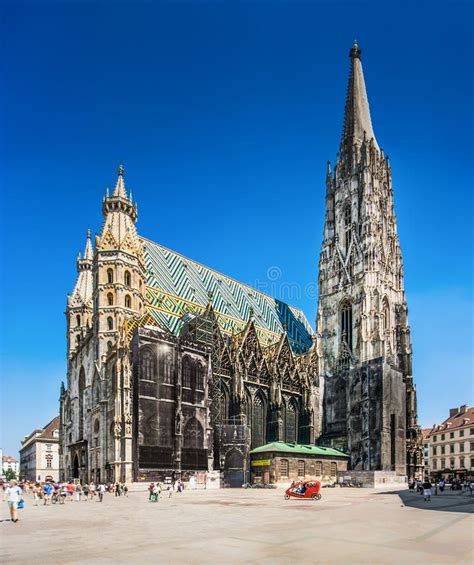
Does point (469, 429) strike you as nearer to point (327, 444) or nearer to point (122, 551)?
point (327, 444)

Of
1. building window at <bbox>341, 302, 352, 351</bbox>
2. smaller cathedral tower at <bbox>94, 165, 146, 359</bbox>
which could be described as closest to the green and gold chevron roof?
smaller cathedral tower at <bbox>94, 165, 146, 359</bbox>

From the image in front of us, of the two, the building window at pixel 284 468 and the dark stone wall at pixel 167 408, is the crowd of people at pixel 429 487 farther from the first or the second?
the dark stone wall at pixel 167 408

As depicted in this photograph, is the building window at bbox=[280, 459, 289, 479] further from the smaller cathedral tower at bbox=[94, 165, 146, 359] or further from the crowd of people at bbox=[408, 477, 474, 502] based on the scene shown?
the smaller cathedral tower at bbox=[94, 165, 146, 359]

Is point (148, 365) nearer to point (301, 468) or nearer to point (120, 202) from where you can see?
point (120, 202)

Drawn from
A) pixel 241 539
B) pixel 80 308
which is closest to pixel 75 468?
pixel 80 308

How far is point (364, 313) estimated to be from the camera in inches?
2940

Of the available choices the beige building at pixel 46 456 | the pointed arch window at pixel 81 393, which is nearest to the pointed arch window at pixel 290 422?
the pointed arch window at pixel 81 393

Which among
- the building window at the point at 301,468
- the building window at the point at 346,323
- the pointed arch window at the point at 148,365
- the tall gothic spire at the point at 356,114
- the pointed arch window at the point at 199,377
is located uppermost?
the tall gothic spire at the point at 356,114

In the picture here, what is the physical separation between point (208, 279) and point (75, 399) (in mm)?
22768

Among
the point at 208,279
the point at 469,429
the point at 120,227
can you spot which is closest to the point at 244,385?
the point at 208,279

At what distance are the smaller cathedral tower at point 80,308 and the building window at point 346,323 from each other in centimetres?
3420

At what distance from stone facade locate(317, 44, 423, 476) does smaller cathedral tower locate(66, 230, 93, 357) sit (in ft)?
106

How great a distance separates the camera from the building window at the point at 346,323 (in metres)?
78.1

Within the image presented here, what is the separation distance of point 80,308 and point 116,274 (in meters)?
17.4
